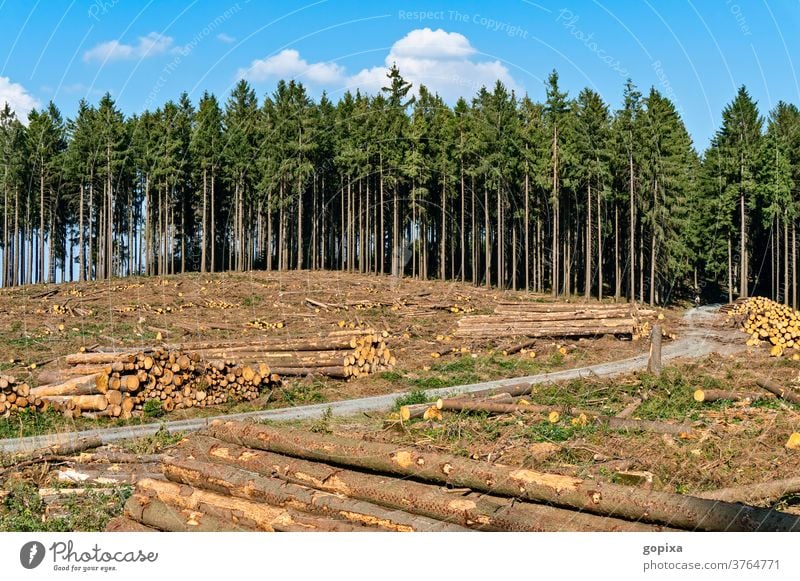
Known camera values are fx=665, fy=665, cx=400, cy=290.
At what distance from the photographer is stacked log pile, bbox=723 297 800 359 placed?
30469 millimetres

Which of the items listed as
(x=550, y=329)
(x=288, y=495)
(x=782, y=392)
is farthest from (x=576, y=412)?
(x=550, y=329)

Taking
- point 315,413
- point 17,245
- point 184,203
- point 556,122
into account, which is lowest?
point 315,413

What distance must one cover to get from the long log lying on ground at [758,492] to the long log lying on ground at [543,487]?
3.57 feet

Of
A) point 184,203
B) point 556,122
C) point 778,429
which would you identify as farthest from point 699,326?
point 184,203

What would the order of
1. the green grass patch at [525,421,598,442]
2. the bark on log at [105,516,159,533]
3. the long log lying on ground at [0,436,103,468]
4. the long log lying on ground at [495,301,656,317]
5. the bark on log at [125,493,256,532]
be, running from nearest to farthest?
1. the bark on log at [125,493,256,532]
2. the bark on log at [105,516,159,533]
3. the green grass patch at [525,421,598,442]
4. the long log lying on ground at [0,436,103,468]
5. the long log lying on ground at [495,301,656,317]

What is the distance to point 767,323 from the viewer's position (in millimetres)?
31609

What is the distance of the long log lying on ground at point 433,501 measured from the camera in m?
6.71

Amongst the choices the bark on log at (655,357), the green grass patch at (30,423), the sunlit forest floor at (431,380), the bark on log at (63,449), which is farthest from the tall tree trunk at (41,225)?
the bark on log at (655,357)

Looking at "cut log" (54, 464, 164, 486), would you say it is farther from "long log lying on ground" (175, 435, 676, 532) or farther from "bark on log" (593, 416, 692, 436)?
"bark on log" (593, 416, 692, 436)

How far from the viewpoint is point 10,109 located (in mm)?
58750

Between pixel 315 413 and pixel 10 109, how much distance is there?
56.2 metres

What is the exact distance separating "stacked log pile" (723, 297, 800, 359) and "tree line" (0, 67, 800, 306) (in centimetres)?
1466

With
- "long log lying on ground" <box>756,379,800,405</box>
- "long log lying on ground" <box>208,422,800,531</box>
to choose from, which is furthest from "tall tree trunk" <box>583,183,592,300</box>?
"long log lying on ground" <box>208,422,800,531</box>
